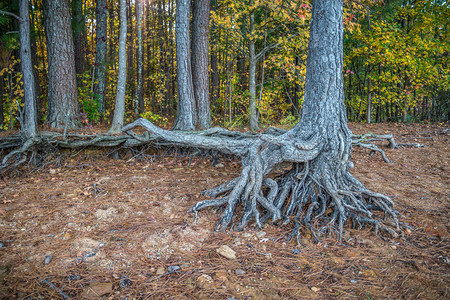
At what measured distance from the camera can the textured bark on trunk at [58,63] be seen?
6.50m

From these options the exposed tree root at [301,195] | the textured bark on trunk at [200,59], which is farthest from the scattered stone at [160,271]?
the textured bark on trunk at [200,59]

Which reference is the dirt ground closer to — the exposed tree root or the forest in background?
the exposed tree root

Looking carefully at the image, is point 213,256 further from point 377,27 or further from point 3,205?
point 377,27

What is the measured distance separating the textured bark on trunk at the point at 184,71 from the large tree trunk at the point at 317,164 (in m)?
3.23

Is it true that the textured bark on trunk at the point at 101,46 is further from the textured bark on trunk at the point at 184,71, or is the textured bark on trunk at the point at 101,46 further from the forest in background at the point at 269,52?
the textured bark on trunk at the point at 184,71

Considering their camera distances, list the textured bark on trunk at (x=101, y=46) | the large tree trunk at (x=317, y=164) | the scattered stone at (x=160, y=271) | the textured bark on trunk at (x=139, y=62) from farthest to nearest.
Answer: the textured bark on trunk at (x=101, y=46) < the textured bark on trunk at (x=139, y=62) < the large tree trunk at (x=317, y=164) < the scattered stone at (x=160, y=271)

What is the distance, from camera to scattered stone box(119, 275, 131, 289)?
2111mm

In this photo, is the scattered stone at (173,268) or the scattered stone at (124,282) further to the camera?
the scattered stone at (173,268)

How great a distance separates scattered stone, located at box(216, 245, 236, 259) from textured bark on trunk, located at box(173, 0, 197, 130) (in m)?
4.15

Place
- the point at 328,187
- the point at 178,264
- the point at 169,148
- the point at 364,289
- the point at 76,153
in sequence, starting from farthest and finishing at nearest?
the point at 169,148 < the point at 76,153 < the point at 328,187 < the point at 178,264 < the point at 364,289

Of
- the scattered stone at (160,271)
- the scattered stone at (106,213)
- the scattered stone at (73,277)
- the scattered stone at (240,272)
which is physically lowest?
the scattered stone at (240,272)

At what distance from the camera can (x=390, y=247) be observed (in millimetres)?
2646

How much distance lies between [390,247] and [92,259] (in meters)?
3.00

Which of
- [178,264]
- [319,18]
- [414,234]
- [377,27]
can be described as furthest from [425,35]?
[178,264]
